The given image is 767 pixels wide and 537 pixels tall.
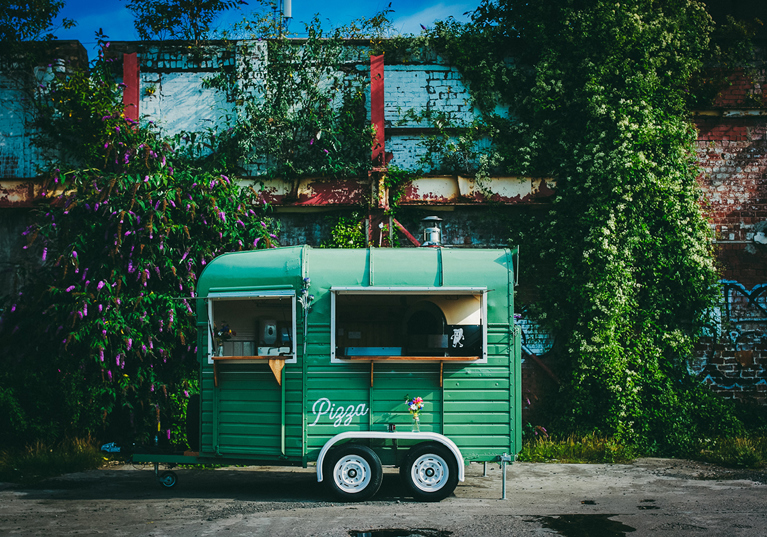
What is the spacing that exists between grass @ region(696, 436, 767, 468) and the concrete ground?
30 centimetres

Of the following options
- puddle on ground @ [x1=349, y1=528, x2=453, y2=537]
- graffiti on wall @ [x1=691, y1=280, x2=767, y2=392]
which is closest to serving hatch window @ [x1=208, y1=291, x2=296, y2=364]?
puddle on ground @ [x1=349, y1=528, x2=453, y2=537]

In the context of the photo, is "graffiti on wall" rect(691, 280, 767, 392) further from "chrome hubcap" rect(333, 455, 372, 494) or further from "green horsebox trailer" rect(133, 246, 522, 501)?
"chrome hubcap" rect(333, 455, 372, 494)

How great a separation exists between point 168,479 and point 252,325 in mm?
2094

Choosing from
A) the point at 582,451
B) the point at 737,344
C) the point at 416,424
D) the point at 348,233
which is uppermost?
the point at 348,233

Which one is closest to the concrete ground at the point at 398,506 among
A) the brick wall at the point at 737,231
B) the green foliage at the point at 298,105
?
the brick wall at the point at 737,231

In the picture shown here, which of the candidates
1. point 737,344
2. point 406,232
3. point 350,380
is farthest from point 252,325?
point 737,344

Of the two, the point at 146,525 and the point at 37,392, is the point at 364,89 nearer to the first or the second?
the point at 37,392

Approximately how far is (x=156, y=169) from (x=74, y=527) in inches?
242

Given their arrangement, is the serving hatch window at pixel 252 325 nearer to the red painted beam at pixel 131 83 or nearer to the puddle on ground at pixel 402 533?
the puddle on ground at pixel 402 533

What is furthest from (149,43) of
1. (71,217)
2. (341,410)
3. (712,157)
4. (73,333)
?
(712,157)

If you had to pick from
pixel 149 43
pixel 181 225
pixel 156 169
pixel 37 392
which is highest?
pixel 149 43

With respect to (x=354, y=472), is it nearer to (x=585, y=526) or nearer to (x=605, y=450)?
(x=585, y=526)

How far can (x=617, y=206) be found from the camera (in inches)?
390

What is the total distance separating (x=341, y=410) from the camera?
6.87m
